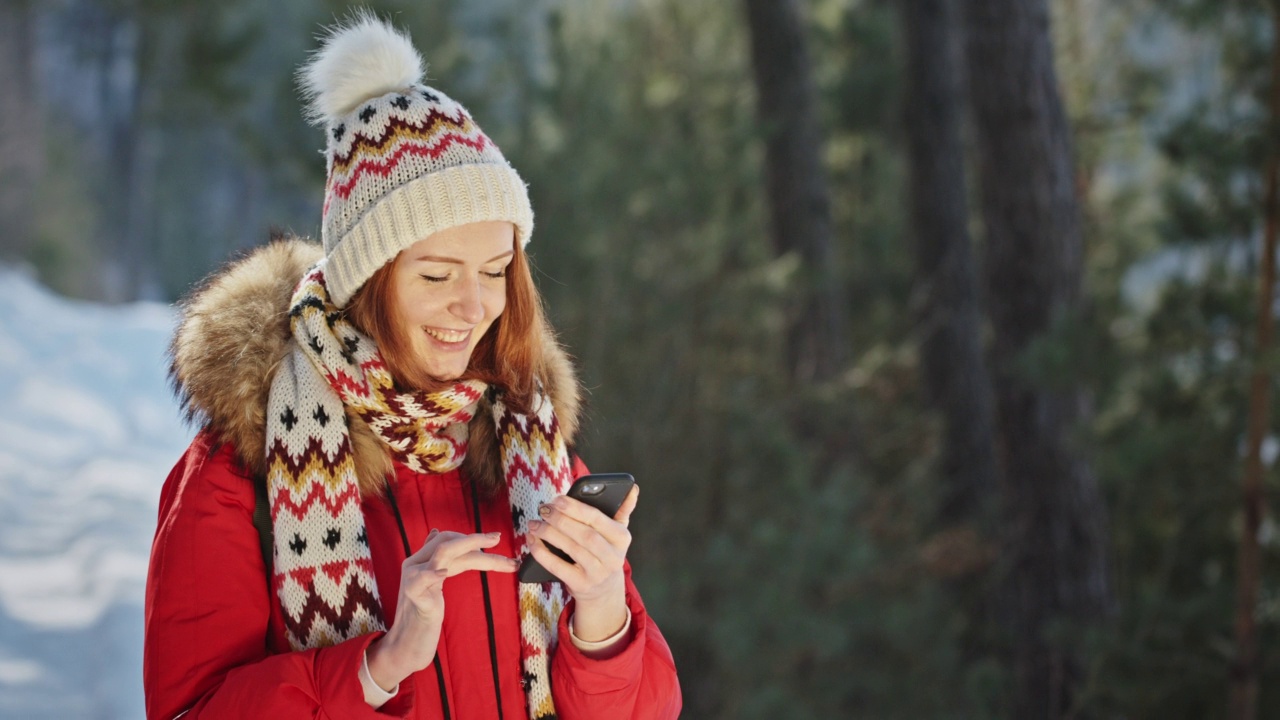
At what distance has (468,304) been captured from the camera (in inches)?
69.7

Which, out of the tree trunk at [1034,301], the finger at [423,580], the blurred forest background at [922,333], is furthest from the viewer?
the tree trunk at [1034,301]

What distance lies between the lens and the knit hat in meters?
1.76

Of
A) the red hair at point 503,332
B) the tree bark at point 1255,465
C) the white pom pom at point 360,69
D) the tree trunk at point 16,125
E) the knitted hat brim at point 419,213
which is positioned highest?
the tree trunk at point 16,125

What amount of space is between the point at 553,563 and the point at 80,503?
3056mm

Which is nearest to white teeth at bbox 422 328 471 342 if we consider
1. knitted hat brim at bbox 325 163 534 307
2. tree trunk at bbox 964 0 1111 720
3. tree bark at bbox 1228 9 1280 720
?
knitted hat brim at bbox 325 163 534 307

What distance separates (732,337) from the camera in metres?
8.29

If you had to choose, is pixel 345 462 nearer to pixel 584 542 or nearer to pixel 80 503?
pixel 584 542

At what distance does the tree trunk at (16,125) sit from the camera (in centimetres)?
1259

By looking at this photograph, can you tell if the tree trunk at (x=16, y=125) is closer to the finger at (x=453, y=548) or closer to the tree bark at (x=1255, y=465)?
the tree bark at (x=1255, y=465)

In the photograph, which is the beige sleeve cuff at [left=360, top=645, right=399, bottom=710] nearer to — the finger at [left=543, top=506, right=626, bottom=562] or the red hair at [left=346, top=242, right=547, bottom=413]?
the finger at [left=543, top=506, right=626, bottom=562]

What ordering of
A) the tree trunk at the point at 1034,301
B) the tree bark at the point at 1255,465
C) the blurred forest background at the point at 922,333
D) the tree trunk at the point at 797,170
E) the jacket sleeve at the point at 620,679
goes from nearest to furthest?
the jacket sleeve at the point at 620,679 → the tree bark at the point at 1255,465 → the blurred forest background at the point at 922,333 → the tree trunk at the point at 1034,301 → the tree trunk at the point at 797,170

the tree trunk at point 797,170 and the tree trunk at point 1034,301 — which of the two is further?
the tree trunk at point 797,170

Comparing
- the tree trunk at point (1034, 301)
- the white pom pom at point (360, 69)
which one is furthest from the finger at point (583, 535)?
the tree trunk at point (1034, 301)

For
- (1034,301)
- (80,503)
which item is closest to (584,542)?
(80,503)
